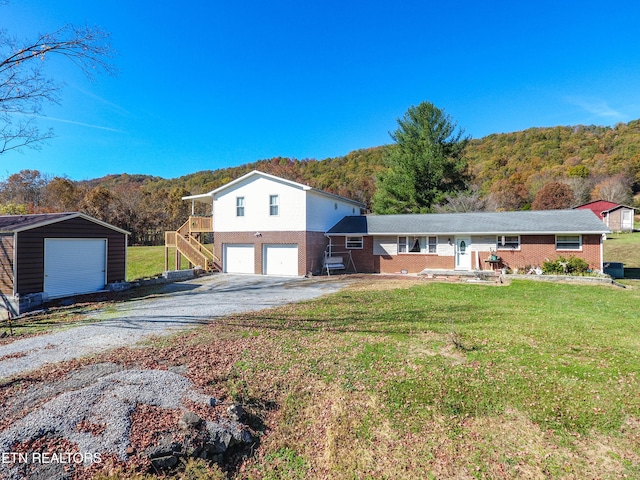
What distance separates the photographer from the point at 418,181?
30719mm

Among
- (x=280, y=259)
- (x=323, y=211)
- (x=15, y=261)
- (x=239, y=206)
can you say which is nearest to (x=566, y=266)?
(x=323, y=211)

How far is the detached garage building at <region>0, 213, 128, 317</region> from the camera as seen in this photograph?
1123 centimetres

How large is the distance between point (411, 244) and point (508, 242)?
16.1 feet

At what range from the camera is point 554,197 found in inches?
1522

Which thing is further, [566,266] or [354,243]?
[354,243]

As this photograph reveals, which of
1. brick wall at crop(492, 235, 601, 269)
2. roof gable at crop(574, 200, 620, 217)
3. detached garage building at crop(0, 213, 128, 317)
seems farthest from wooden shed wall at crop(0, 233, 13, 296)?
roof gable at crop(574, 200, 620, 217)

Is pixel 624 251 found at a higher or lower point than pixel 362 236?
lower

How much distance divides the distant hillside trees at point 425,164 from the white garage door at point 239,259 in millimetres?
16578

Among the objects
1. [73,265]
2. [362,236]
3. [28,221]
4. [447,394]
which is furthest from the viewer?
[362,236]

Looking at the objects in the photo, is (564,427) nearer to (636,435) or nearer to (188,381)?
(636,435)

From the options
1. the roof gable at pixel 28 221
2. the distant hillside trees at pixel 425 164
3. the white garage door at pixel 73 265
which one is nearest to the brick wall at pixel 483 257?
the white garage door at pixel 73 265

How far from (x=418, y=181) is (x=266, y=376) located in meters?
28.3

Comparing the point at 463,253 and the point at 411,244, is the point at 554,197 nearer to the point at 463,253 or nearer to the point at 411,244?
the point at 463,253

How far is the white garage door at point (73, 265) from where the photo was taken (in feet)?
40.5
